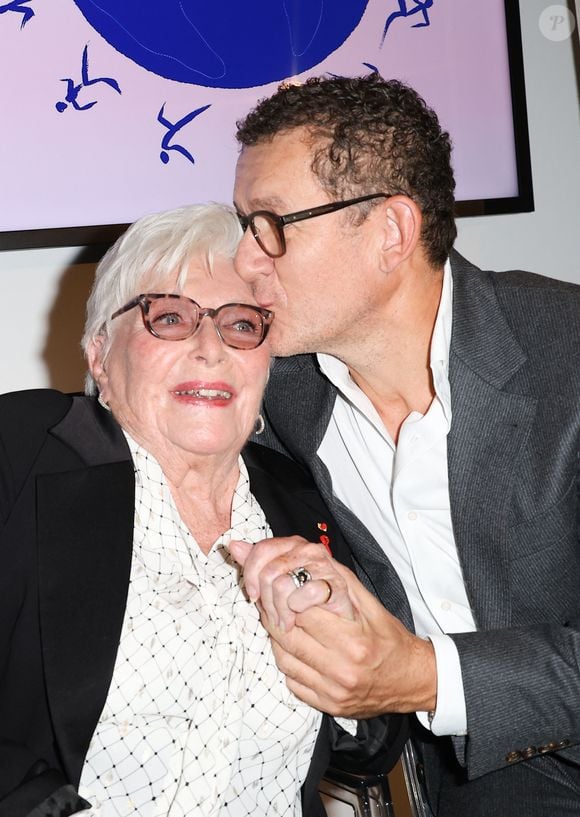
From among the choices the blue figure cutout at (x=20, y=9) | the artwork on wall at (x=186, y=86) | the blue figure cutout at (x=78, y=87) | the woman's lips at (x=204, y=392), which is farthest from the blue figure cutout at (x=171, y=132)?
the woman's lips at (x=204, y=392)

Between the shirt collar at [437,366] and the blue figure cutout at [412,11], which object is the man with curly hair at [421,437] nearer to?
the shirt collar at [437,366]

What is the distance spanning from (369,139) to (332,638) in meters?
1.00

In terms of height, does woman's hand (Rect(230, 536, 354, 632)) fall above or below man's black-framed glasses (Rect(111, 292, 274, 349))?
below

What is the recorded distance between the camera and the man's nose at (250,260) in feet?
5.93

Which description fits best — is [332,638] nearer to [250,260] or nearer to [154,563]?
[154,563]

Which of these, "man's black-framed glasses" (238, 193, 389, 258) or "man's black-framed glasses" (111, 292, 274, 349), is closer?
"man's black-framed glasses" (111, 292, 274, 349)

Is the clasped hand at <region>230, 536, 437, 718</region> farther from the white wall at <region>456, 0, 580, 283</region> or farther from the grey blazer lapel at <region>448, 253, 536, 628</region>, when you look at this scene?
the white wall at <region>456, 0, 580, 283</region>

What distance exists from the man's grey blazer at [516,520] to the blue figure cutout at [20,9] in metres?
1.23

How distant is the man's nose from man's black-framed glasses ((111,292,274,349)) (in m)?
0.07

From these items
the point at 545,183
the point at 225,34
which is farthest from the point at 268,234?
the point at 545,183

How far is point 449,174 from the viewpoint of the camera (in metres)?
2.16

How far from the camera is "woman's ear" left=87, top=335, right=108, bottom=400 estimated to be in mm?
1790

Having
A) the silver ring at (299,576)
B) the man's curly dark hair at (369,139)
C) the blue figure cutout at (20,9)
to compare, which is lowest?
the silver ring at (299,576)

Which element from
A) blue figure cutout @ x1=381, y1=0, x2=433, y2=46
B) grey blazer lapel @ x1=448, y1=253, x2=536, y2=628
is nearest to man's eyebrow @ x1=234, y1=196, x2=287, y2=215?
grey blazer lapel @ x1=448, y1=253, x2=536, y2=628
